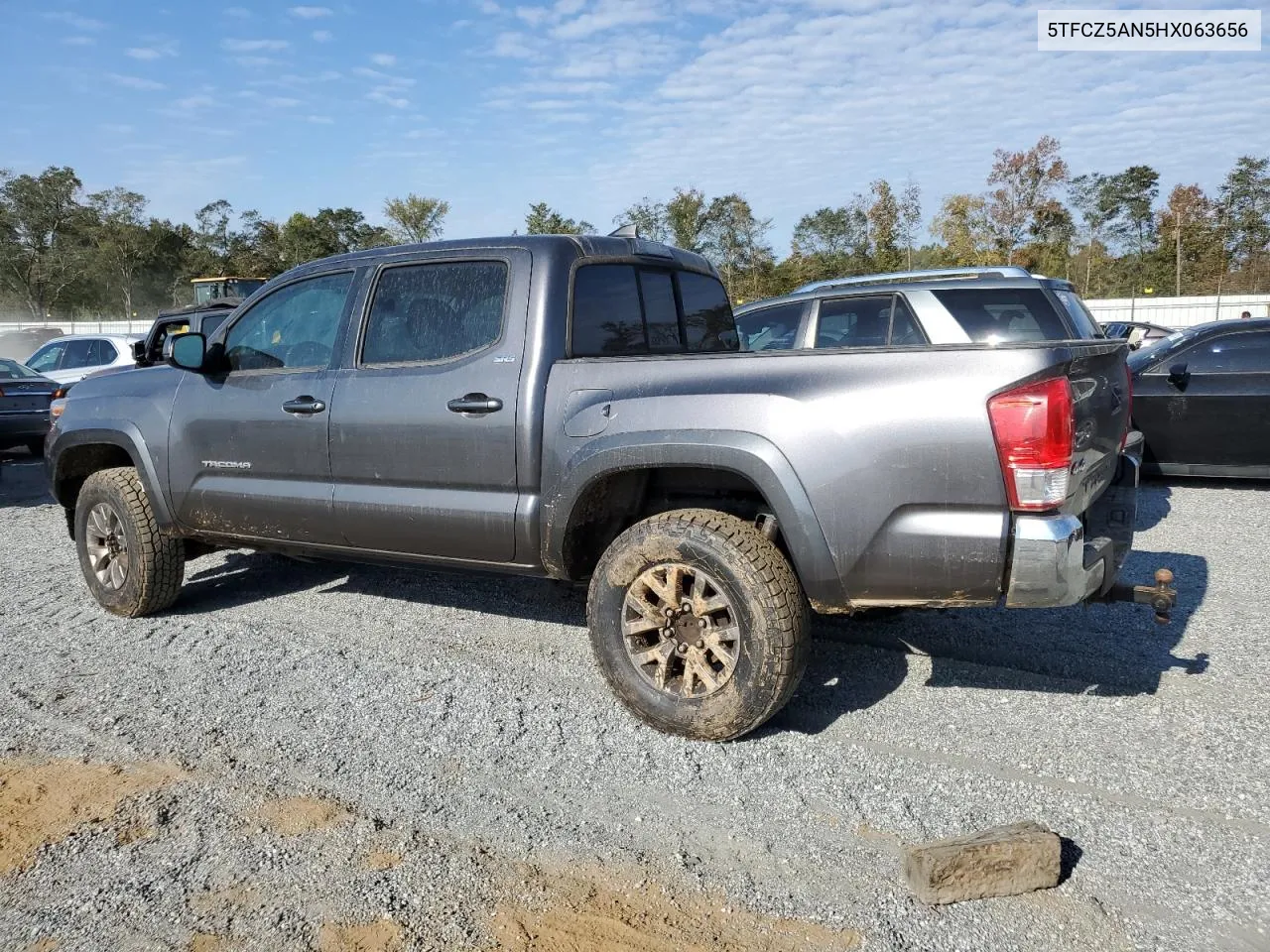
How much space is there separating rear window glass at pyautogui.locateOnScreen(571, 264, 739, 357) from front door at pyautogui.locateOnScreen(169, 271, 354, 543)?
1250mm

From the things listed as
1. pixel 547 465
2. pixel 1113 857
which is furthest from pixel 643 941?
pixel 547 465

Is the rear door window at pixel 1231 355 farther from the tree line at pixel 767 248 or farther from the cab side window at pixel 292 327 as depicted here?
the tree line at pixel 767 248

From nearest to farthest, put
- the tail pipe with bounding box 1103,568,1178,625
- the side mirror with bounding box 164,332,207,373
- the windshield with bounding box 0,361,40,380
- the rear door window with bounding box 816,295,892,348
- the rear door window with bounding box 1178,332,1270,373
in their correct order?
the tail pipe with bounding box 1103,568,1178,625 < the side mirror with bounding box 164,332,207,373 < the rear door window with bounding box 816,295,892,348 < the rear door window with bounding box 1178,332,1270,373 < the windshield with bounding box 0,361,40,380

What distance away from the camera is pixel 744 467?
3.36 meters

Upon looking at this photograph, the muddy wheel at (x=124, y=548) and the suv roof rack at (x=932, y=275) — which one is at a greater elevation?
the suv roof rack at (x=932, y=275)

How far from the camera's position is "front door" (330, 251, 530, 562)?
3.95 meters

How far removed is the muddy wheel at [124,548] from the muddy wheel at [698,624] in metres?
2.79

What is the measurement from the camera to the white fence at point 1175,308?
115ft

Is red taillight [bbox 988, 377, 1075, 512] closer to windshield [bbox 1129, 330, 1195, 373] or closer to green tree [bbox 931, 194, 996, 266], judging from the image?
windshield [bbox 1129, 330, 1195, 373]

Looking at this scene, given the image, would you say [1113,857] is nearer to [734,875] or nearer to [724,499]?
[734,875]

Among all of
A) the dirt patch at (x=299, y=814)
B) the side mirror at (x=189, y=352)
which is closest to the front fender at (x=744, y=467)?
the dirt patch at (x=299, y=814)

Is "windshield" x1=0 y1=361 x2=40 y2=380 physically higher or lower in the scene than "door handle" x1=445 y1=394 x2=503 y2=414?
higher

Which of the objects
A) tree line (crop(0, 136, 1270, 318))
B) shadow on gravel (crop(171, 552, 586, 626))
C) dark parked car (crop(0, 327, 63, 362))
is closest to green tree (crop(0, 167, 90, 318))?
tree line (crop(0, 136, 1270, 318))

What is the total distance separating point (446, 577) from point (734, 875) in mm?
3656
